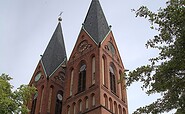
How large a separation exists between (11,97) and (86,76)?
43.1ft

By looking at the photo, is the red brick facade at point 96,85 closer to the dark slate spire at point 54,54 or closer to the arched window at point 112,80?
the arched window at point 112,80

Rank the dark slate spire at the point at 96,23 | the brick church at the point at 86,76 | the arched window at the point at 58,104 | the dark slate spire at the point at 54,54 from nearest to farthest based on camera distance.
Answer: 1. the brick church at the point at 86,76
2. the arched window at the point at 58,104
3. the dark slate spire at the point at 96,23
4. the dark slate spire at the point at 54,54

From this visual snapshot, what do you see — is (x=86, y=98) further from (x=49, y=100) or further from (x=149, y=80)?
(x=149, y=80)

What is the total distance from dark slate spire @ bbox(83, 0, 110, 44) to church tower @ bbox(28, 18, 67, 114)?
17.0 ft

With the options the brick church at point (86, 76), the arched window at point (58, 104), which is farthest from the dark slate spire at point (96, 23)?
the arched window at point (58, 104)

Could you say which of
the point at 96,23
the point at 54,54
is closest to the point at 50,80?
the point at 54,54

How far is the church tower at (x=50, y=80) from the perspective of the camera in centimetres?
2775

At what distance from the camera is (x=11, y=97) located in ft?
41.0

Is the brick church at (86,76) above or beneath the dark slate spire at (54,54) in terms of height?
beneath

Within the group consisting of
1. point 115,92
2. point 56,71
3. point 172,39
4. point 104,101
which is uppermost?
point 56,71

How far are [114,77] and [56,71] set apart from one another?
292 inches

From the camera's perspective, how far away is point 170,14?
8555 mm

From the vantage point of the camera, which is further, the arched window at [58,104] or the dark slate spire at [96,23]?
the dark slate spire at [96,23]

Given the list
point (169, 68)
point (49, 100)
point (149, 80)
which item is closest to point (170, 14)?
point (169, 68)
